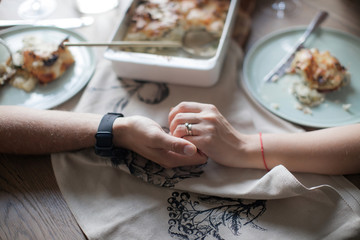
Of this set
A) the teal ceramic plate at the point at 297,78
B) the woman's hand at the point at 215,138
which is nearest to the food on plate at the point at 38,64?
the woman's hand at the point at 215,138

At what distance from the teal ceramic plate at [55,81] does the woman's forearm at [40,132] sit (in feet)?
0.35

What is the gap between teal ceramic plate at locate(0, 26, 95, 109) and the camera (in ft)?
2.64

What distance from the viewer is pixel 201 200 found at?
24.6 inches

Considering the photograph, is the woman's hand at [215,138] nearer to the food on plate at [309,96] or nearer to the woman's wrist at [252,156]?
A: the woman's wrist at [252,156]

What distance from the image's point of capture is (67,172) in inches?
26.4

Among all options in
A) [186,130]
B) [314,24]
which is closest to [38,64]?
[186,130]

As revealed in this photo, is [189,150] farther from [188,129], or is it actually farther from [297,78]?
[297,78]

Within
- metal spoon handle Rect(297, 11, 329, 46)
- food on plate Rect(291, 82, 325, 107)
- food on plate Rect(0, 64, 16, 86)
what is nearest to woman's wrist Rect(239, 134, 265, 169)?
food on plate Rect(291, 82, 325, 107)

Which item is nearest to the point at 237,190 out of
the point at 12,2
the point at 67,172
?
the point at 67,172

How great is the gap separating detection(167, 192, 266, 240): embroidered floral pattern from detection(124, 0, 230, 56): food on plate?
46cm

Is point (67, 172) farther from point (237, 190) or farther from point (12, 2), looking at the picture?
point (12, 2)

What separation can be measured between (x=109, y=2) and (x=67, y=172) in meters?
0.65

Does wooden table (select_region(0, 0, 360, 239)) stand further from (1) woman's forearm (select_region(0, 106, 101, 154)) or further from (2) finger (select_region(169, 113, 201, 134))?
(2) finger (select_region(169, 113, 201, 134))

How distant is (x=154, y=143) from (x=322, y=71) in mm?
468
